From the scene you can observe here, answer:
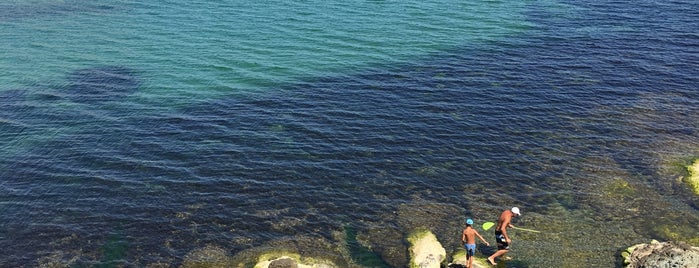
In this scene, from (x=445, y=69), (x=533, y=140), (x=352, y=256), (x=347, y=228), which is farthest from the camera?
(x=445, y=69)

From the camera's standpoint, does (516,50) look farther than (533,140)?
Yes

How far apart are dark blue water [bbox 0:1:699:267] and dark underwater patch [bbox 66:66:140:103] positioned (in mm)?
260

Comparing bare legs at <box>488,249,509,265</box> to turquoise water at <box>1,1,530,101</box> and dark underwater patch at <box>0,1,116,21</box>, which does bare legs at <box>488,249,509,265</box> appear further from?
dark underwater patch at <box>0,1,116,21</box>

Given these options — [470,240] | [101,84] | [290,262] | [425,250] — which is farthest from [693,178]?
[101,84]

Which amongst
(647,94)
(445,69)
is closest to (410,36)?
(445,69)

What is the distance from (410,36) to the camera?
2768 inches

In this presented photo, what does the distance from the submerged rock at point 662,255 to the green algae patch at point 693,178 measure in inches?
363

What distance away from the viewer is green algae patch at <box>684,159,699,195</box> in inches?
1543

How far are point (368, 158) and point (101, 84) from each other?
29.6 meters

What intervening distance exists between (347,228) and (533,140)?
60.3 ft

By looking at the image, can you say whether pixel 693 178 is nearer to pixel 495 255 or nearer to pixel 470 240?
pixel 495 255

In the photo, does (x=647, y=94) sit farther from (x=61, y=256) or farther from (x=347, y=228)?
(x=61, y=256)

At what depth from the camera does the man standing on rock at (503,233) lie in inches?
1248

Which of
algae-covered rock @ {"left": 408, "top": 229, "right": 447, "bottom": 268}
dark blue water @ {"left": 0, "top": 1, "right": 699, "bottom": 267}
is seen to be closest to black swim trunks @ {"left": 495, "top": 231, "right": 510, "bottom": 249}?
dark blue water @ {"left": 0, "top": 1, "right": 699, "bottom": 267}
